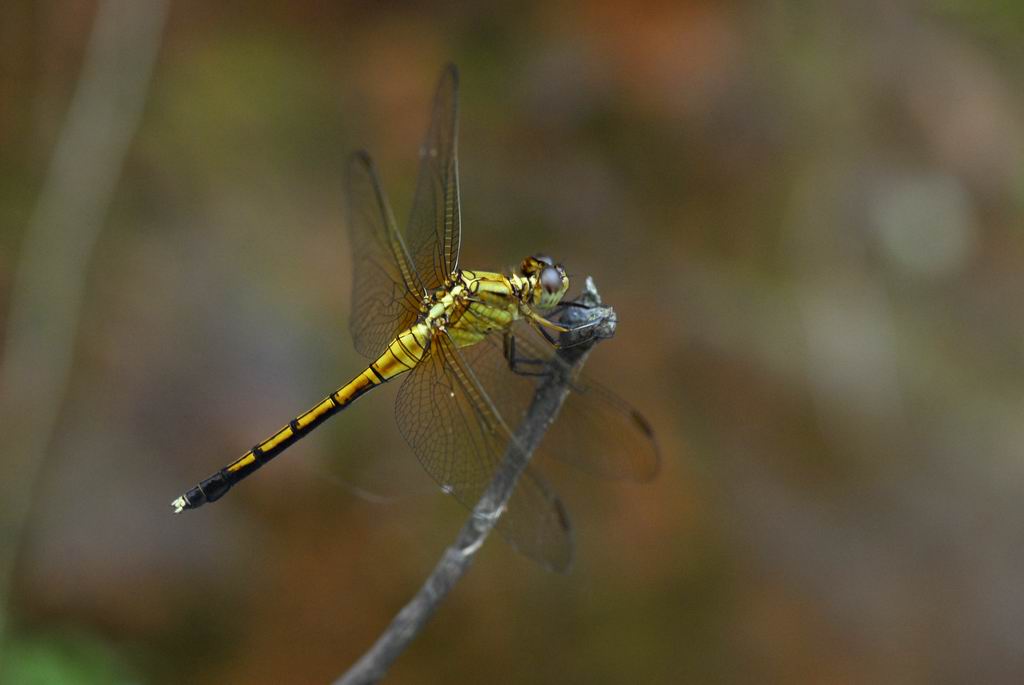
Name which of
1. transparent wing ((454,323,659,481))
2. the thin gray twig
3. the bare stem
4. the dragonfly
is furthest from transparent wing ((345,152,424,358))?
the thin gray twig

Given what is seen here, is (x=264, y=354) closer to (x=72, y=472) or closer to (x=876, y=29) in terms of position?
(x=72, y=472)

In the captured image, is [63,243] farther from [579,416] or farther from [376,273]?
[579,416]

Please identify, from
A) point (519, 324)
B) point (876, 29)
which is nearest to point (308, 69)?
point (519, 324)

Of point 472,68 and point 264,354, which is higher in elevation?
point 472,68

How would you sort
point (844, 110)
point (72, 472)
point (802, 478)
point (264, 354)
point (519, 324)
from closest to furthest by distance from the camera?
point (519, 324), point (72, 472), point (264, 354), point (802, 478), point (844, 110)

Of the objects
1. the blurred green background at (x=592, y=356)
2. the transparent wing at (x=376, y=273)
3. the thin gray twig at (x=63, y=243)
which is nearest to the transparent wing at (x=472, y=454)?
the transparent wing at (x=376, y=273)

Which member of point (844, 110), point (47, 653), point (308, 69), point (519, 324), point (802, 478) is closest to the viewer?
point (519, 324)

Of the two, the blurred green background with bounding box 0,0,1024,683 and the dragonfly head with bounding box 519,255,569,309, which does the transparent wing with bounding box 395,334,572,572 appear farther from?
the blurred green background with bounding box 0,0,1024,683
